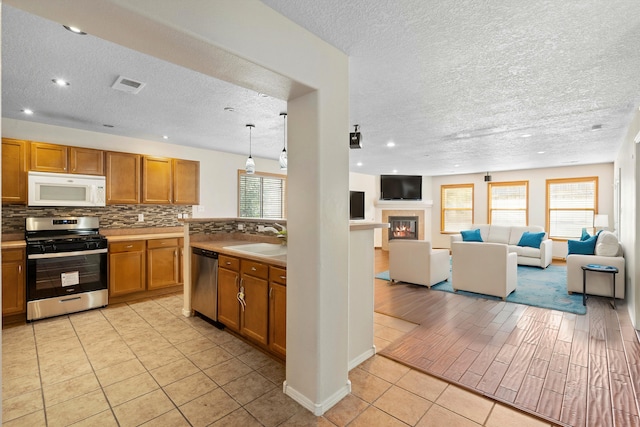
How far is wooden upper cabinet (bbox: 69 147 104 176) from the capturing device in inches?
167

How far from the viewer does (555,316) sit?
3967 millimetres

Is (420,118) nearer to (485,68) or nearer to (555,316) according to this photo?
(485,68)

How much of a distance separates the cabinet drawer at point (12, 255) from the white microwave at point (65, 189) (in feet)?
1.90

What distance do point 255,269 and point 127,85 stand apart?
2034mm

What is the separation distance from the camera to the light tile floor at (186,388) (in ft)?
6.94

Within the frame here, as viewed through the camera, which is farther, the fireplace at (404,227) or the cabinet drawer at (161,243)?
the fireplace at (404,227)

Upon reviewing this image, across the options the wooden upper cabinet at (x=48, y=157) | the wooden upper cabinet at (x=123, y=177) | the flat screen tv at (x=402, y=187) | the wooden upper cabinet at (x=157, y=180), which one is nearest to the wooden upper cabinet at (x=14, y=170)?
the wooden upper cabinet at (x=48, y=157)

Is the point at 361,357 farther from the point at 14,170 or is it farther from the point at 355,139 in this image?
the point at 14,170

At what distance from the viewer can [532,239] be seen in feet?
23.4

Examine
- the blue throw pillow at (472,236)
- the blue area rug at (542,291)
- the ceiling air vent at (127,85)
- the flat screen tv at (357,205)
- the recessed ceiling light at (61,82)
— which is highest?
the recessed ceiling light at (61,82)

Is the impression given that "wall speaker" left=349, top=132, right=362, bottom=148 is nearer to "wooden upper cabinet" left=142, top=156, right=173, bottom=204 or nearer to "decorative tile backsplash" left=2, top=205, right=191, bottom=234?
"decorative tile backsplash" left=2, top=205, right=191, bottom=234

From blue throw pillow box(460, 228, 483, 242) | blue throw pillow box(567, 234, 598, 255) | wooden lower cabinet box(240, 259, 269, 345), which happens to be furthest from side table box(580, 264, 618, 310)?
wooden lower cabinet box(240, 259, 269, 345)

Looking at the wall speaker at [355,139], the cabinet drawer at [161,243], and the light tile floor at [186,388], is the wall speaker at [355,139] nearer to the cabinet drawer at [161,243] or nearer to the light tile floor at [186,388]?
the light tile floor at [186,388]

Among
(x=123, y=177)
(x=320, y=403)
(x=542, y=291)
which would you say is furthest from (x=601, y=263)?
(x=123, y=177)
